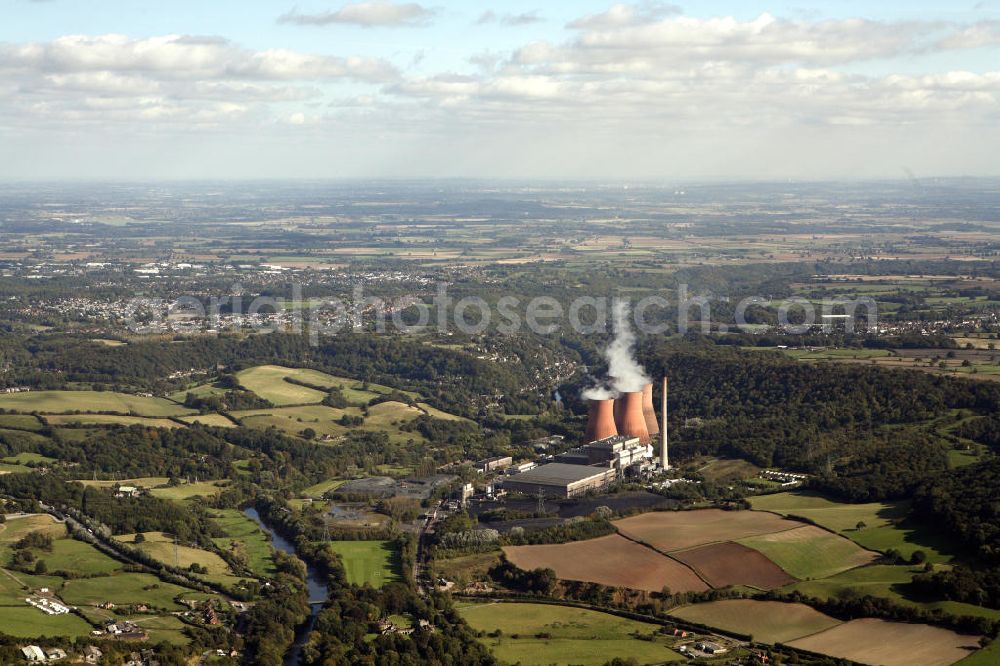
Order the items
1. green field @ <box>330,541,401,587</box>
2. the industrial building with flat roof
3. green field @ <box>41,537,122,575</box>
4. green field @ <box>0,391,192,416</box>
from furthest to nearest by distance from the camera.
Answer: green field @ <box>0,391,192,416</box> < the industrial building with flat roof < green field @ <box>41,537,122,575</box> < green field @ <box>330,541,401,587</box>

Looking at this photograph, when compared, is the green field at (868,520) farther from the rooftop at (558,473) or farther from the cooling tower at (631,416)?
the cooling tower at (631,416)

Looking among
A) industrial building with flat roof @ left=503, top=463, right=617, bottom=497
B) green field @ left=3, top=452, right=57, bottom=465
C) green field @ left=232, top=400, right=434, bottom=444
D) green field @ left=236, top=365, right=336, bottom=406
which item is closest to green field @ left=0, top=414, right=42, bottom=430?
green field @ left=3, top=452, right=57, bottom=465

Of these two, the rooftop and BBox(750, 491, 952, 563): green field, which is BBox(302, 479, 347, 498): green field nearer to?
the rooftop

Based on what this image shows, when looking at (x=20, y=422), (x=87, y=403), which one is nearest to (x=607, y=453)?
(x=20, y=422)

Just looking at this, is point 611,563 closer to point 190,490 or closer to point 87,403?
point 190,490

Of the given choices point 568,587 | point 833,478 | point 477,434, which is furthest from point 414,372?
point 568,587
